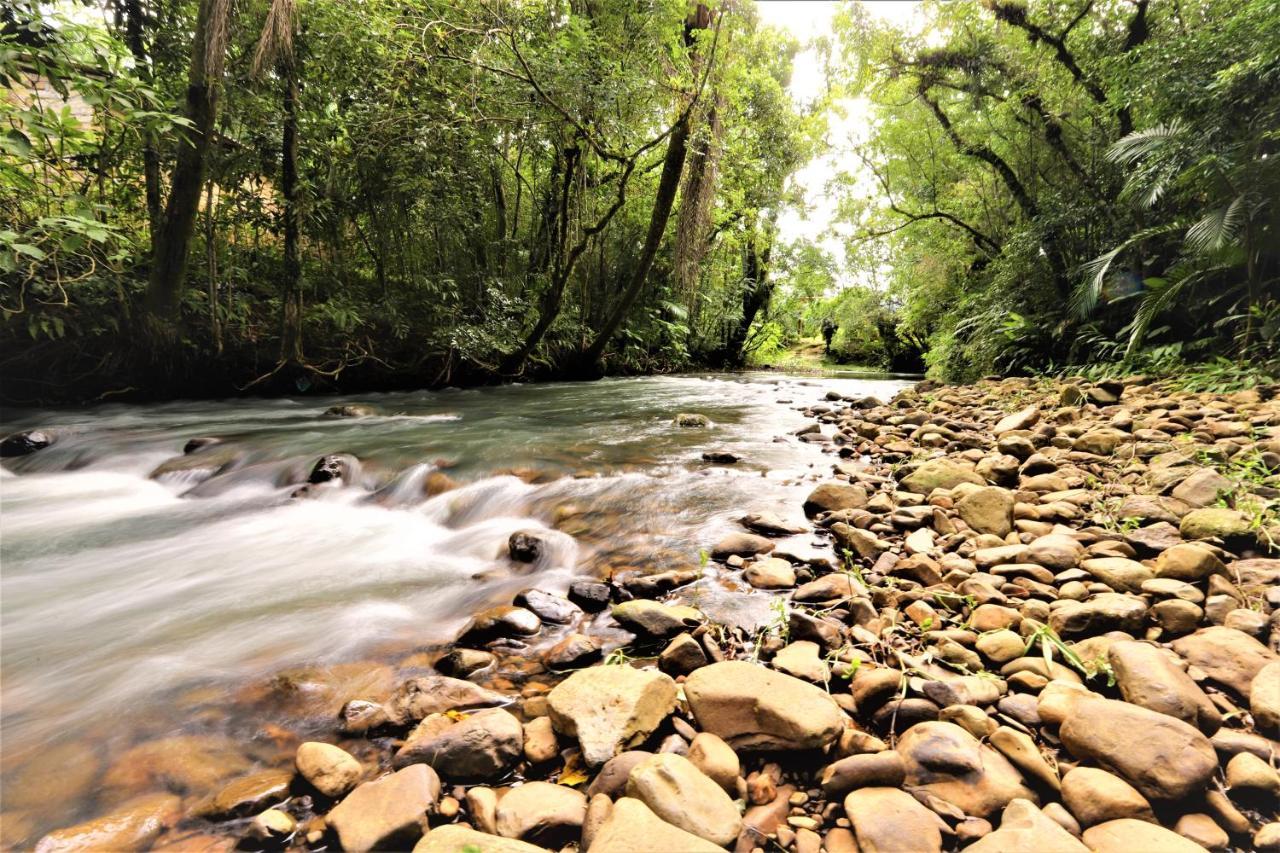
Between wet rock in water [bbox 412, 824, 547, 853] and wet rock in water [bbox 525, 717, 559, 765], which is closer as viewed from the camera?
wet rock in water [bbox 412, 824, 547, 853]

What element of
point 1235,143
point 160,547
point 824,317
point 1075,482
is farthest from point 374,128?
point 824,317

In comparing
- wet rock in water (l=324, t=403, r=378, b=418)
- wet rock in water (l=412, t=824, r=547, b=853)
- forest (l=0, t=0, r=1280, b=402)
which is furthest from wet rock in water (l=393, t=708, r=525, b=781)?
wet rock in water (l=324, t=403, r=378, b=418)

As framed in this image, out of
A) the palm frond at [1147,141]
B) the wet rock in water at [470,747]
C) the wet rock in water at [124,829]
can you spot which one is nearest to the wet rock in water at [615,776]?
the wet rock in water at [470,747]

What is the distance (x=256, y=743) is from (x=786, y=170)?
15.4 m

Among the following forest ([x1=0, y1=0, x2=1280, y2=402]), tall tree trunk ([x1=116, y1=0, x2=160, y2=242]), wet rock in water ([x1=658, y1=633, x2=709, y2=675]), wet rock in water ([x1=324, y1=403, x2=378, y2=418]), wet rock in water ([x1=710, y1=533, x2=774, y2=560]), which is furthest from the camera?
wet rock in water ([x1=324, y1=403, x2=378, y2=418])

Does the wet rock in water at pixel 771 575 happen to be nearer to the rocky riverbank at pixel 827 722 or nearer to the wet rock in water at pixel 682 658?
the rocky riverbank at pixel 827 722

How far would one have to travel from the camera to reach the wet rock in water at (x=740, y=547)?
8.71 ft

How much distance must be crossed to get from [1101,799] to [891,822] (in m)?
0.44

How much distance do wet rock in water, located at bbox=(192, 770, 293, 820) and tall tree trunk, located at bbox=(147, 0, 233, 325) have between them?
5.91 m

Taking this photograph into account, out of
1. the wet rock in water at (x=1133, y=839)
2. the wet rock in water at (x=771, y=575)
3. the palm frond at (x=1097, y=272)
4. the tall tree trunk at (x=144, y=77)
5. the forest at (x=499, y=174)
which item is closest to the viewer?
the wet rock in water at (x=1133, y=839)

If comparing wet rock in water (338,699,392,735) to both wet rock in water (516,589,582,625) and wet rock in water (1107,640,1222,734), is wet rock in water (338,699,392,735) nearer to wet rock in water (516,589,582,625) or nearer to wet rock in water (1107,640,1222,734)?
wet rock in water (516,589,582,625)

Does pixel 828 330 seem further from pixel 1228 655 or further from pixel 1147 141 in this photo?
pixel 1228 655

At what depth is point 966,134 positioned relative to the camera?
11.1 metres

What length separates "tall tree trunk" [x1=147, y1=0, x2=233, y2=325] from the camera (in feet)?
16.6
